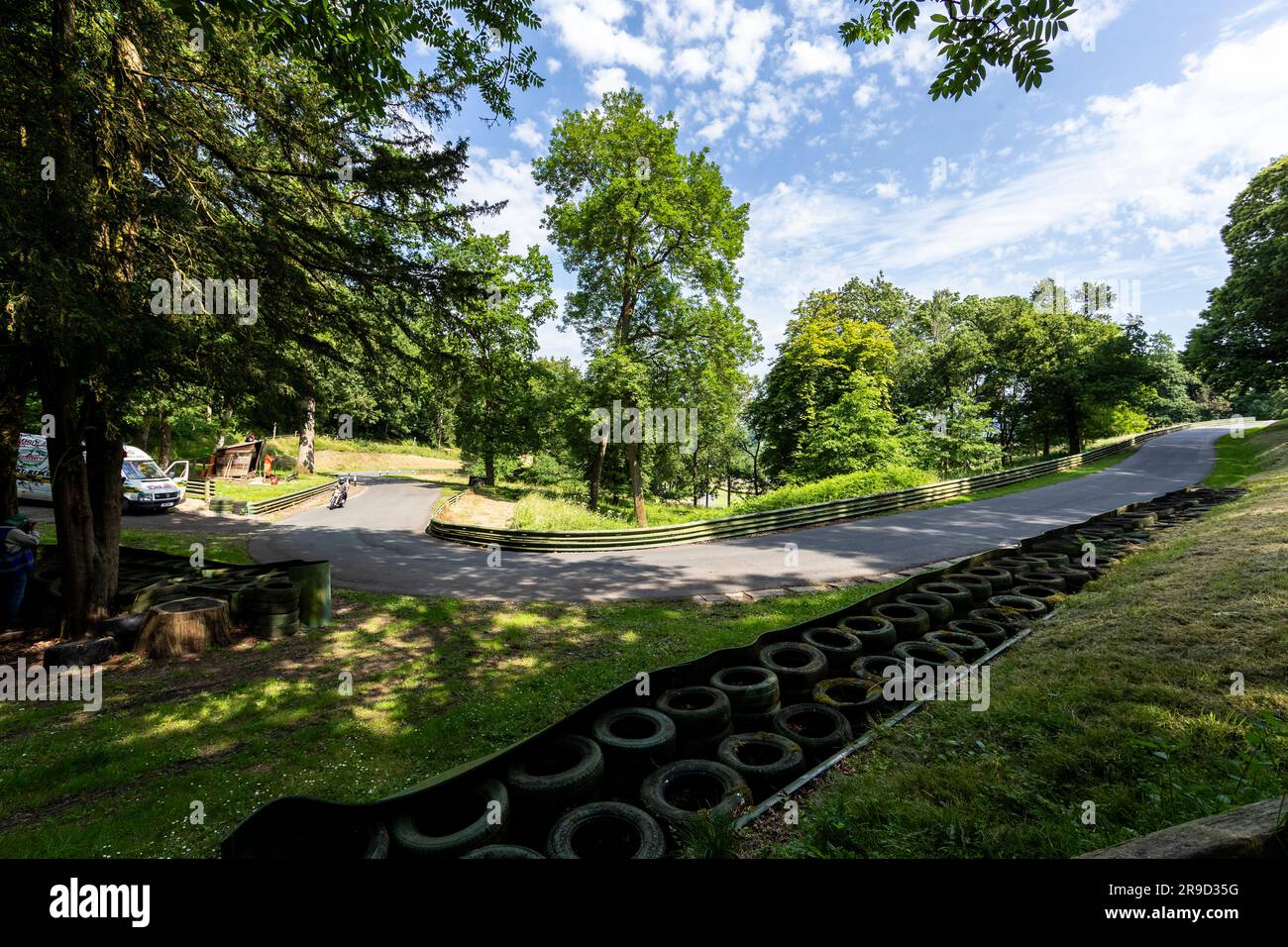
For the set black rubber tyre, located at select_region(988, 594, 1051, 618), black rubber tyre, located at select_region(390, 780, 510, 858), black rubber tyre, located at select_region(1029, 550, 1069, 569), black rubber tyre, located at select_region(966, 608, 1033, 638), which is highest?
black rubber tyre, located at select_region(1029, 550, 1069, 569)

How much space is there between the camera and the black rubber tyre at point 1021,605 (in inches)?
269

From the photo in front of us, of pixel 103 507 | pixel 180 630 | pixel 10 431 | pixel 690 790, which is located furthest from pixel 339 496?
pixel 690 790

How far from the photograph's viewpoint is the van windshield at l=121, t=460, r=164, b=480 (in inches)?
731

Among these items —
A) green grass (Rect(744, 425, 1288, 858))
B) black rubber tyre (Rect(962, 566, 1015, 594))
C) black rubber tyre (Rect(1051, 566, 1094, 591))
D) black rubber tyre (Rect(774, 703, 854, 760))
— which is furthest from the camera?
black rubber tyre (Rect(962, 566, 1015, 594))

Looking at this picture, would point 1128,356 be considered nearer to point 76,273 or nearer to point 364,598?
point 364,598

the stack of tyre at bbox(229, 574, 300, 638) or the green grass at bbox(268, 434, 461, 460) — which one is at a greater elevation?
the green grass at bbox(268, 434, 461, 460)

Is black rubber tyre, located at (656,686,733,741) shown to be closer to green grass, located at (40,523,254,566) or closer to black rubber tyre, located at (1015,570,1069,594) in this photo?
black rubber tyre, located at (1015,570,1069,594)

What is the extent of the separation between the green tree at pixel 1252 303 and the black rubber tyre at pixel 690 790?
35.1m

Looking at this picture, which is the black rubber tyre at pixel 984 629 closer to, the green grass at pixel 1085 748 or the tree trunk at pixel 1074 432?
the green grass at pixel 1085 748

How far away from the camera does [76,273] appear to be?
535cm

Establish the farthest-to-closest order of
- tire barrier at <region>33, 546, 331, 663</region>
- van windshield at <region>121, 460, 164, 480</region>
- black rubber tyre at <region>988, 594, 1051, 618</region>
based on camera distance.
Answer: van windshield at <region>121, 460, 164, 480</region>
tire barrier at <region>33, 546, 331, 663</region>
black rubber tyre at <region>988, 594, 1051, 618</region>

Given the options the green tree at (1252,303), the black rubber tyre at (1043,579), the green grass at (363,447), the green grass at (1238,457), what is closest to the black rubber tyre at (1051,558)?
the black rubber tyre at (1043,579)

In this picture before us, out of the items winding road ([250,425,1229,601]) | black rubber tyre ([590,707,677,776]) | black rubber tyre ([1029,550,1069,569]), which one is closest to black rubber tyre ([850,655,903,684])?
black rubber tyre ([590,707,677,776])

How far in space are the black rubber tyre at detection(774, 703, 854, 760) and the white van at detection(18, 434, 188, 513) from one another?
2011 cm
